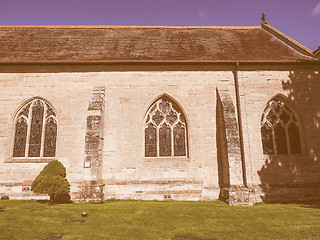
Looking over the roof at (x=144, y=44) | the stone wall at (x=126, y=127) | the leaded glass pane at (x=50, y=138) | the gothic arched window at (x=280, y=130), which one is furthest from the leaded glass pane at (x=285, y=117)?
the leaded glass pane at (x=50, y=138)

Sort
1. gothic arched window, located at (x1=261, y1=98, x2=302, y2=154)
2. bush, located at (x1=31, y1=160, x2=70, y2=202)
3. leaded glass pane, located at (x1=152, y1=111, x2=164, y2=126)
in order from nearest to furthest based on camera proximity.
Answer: bush, located at (x1=31, y1=160, x2=70, y2=202) → gothic arched window, located at (x1=261, y1=98, x2=302, y2=154) → leaded glass pane, located at (x1=152, y1=111, x2=164, y2=126)

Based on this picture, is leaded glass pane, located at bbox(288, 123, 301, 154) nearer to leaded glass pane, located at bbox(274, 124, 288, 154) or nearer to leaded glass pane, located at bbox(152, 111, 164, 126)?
leaded glass pane, located at bbox(274, 124, 288, 154)

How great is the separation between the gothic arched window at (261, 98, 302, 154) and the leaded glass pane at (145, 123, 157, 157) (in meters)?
5.33

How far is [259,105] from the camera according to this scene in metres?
11.3

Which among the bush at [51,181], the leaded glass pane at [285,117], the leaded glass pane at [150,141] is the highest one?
the leaded glass pane at [285,117]

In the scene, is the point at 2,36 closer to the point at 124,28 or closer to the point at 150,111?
the point at 124,28

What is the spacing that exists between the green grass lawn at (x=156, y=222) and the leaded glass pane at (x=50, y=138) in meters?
2.54

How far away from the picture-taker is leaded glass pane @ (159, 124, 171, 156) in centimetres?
1100

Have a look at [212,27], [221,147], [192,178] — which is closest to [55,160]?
[192,178]

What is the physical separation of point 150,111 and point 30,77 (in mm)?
6267

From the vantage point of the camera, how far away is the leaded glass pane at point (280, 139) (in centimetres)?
1105

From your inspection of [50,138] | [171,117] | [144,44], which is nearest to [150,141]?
[171,117]

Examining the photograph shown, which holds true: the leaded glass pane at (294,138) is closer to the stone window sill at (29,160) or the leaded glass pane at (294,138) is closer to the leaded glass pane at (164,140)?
the leaded glass pane at (164,140)

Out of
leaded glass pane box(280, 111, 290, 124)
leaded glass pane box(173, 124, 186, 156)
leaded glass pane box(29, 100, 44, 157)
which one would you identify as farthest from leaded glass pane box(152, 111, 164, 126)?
leaded glass pane box(280, 111, 290, 124)
